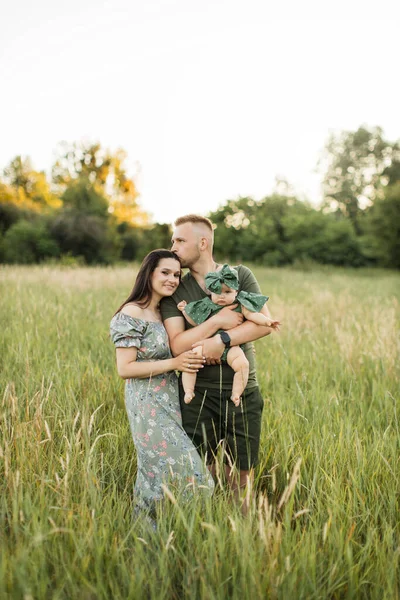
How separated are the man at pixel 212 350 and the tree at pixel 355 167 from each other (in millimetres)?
42630

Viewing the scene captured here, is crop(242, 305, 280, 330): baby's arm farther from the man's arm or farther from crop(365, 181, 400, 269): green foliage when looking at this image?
crop(365, 181, 400, 269): green foliage

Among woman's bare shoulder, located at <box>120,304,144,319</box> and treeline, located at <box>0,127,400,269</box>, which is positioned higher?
treeline, located at <box>0,127,400,269</box>

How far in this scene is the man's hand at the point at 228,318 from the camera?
8.19ft

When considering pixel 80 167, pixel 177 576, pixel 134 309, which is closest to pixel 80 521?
pixel 177 576

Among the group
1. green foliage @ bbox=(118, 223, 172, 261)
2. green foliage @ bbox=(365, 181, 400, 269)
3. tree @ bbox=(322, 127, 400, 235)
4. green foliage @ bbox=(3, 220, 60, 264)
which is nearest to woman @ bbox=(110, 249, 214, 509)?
green foliage @ bbox=(3, 220, 60, 264)

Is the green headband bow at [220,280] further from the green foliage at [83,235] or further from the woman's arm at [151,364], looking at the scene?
the green foliage at [83,235]

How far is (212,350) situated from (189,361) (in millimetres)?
142

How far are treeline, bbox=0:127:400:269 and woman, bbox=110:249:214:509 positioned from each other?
19238mm

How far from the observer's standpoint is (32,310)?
6.27 m

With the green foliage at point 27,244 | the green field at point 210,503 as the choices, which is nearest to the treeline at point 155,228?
the green foliage at point 27,244

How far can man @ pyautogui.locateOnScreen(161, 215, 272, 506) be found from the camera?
248 cm

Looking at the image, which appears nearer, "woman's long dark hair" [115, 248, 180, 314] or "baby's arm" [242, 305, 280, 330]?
"baby's arm" [242, 305, 280, 330]

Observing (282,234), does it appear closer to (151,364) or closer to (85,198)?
(85,198)

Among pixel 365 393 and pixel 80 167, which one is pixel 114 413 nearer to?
pixel 365 393
